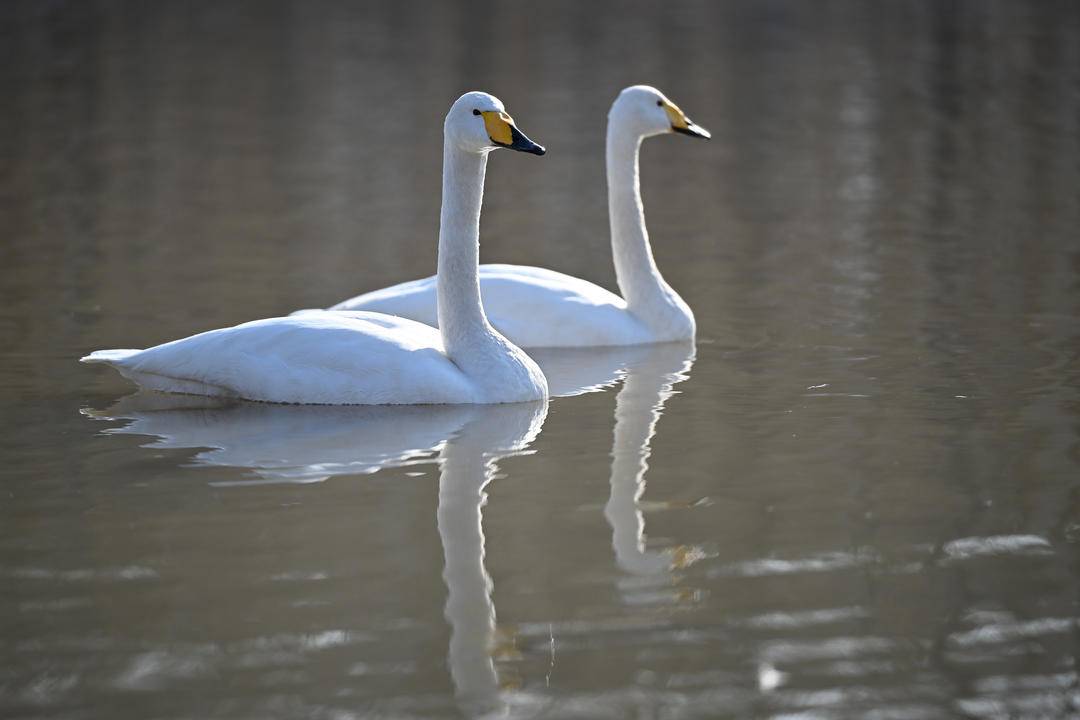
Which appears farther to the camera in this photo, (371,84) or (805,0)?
(805,0)

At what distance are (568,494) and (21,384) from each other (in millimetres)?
3512

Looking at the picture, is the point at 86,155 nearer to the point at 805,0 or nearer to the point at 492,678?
the point at 492,678

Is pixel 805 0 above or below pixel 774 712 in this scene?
above

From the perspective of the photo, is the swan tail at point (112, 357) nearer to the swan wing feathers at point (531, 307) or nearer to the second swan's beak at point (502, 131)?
the swan wing feathers at point (531, 307)

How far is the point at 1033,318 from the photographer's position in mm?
10750

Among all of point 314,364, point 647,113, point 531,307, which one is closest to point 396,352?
point 314,364

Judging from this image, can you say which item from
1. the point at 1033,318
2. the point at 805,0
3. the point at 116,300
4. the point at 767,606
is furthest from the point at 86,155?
the point at 805,0

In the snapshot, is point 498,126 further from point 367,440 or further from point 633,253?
point 633,253

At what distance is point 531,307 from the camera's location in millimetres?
10594

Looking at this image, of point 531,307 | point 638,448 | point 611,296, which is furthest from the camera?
point 611,296

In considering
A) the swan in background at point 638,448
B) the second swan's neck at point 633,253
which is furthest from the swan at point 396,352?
the second swan's neck at point 633,253

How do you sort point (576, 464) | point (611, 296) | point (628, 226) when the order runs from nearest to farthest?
point (576, 464), point (611, 296), point (628, 226)

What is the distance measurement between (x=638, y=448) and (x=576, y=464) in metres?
0.40

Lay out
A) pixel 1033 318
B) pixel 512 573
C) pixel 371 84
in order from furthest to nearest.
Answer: pixel 371 84 → pixel 1033 318 → pixel 512 573
